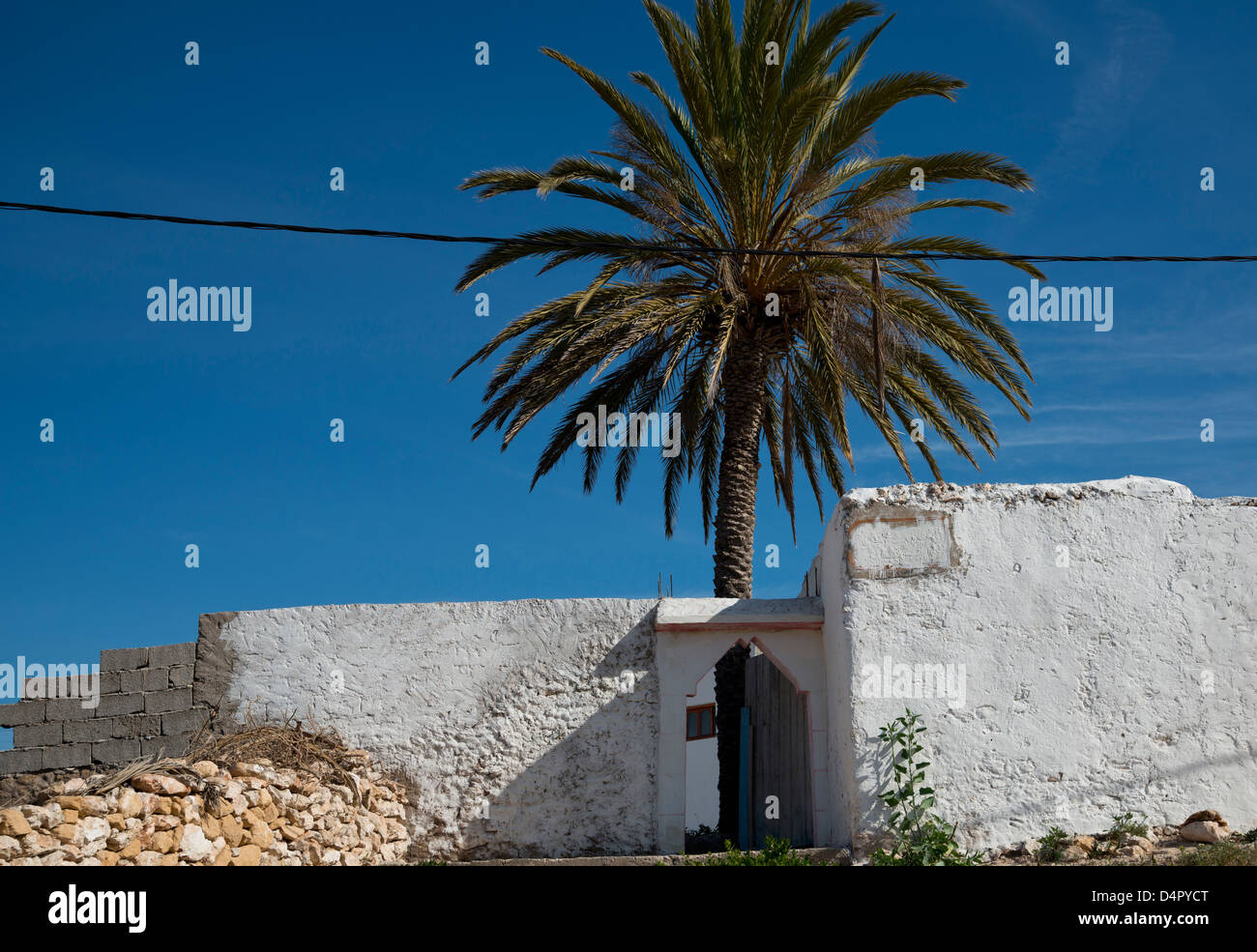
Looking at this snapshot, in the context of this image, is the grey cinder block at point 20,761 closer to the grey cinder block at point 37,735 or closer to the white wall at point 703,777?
the grey cinder block at point 37,735

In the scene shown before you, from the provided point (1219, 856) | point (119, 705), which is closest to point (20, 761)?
point (119, 705)

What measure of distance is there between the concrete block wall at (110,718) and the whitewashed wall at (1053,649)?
6.53 meters

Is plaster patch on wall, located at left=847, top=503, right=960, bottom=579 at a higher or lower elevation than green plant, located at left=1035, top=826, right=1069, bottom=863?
higher

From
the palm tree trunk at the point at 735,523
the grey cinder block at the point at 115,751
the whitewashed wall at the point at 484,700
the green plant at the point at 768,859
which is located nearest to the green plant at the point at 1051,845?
the green plant at the point at 768,859

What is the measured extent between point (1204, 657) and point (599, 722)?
5.55 metres

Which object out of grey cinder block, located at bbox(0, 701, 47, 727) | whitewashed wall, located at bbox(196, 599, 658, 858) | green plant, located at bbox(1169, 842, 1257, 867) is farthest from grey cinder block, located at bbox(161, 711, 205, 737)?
green plant, located at bbox(1169, 842, 1257, 867)

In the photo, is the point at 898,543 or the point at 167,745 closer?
the point at 898,543

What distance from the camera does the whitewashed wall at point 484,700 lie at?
33.5 feet

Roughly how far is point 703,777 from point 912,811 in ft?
37.2

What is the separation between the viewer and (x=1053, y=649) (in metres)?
9.33

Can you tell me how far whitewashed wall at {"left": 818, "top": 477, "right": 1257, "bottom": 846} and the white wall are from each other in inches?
351

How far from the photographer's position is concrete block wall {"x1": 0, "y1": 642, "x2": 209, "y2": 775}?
10445mm

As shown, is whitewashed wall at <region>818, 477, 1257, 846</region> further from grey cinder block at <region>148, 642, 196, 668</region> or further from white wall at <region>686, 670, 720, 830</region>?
white wall at <region>686, 670, 720, 830</region>

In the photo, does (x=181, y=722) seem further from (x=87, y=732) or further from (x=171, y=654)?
(x=87, y=732)
